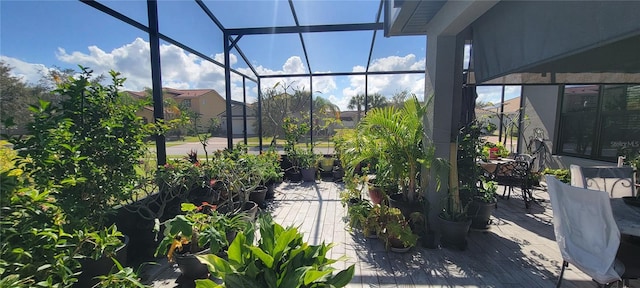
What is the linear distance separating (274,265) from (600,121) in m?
7.04

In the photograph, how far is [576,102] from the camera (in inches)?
212

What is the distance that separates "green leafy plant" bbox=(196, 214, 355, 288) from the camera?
117 centimetres

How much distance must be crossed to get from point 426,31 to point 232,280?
3.34m

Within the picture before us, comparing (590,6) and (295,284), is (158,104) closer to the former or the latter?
(295,284)

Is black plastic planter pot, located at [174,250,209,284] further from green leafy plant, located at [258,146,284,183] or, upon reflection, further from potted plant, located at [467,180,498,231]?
potted plant, located at [467,180,498,231]

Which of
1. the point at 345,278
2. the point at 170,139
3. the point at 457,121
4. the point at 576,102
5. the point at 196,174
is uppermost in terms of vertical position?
the point at 576,102

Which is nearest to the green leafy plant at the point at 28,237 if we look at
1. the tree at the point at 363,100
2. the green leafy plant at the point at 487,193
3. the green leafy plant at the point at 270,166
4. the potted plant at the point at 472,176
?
the green leafy plant at the point at 270,166

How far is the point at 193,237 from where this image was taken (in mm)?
2068

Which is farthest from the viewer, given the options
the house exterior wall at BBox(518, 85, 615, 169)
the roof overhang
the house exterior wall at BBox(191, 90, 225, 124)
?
the house exterior wall at BBox(518, 85, 615, 169)

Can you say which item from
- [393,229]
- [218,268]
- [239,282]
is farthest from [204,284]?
[393,229]

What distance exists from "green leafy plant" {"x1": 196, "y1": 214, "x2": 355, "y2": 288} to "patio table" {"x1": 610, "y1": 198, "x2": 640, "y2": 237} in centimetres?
207

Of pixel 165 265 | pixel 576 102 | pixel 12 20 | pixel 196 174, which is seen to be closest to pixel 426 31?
pixel 196 174

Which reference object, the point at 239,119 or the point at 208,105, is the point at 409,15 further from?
the point at 239,119

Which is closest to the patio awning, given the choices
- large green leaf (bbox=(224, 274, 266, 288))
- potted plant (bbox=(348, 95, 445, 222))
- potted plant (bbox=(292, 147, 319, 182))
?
potted plant (bbox=(348, 95, 445, 222))
